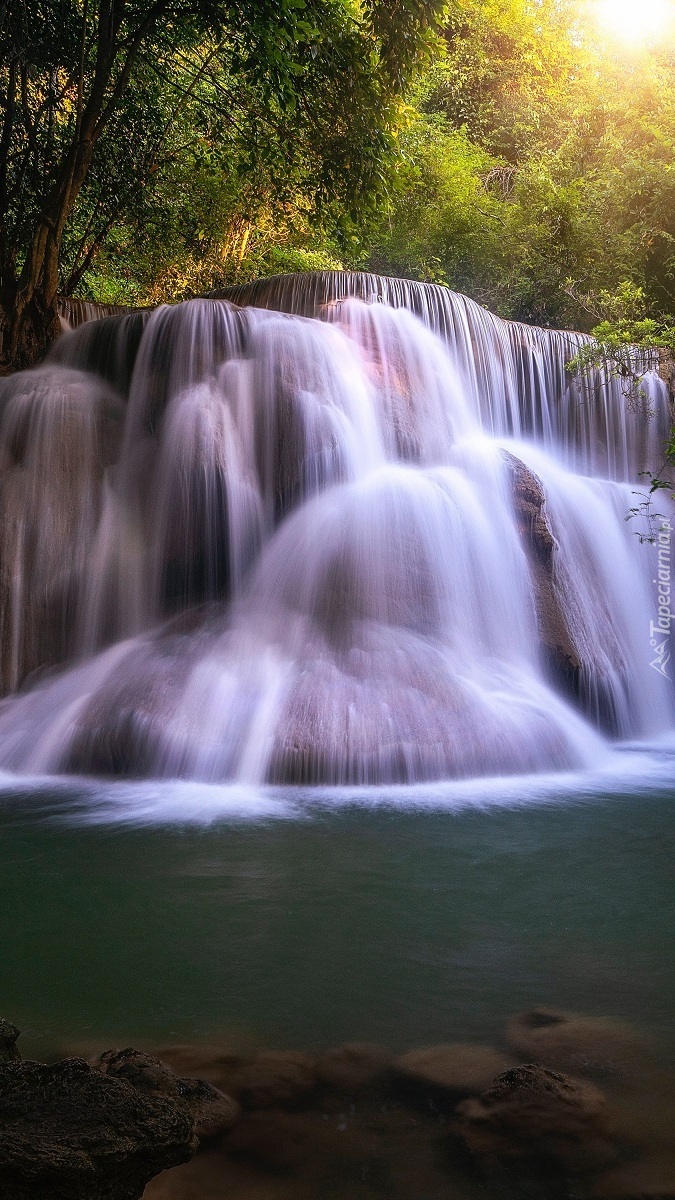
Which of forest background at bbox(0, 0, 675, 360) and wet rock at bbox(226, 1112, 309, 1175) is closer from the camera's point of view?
wet rock at bbox(226, 1112, 309, 1175)

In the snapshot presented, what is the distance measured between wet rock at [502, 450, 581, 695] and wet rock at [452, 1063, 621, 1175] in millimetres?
6692

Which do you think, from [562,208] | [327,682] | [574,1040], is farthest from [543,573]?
[562,208]

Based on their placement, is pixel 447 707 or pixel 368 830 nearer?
pixel 368 830

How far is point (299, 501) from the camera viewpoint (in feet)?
32.3

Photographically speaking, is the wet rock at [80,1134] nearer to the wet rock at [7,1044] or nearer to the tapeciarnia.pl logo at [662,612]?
the wet rock at [7,1044]

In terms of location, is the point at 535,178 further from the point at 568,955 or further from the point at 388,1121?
the point at 388,1121

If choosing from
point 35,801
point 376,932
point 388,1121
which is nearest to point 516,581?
point 35,801

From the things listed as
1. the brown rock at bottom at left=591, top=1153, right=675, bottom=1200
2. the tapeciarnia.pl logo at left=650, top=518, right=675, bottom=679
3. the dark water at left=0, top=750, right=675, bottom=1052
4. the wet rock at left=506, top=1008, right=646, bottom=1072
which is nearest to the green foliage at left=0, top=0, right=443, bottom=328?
the tapeciarnia.pl logo at left=650, top=518, right=675, bottom=679

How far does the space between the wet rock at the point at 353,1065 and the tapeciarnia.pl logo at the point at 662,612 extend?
8610 millimetres

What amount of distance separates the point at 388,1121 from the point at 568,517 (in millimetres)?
9402

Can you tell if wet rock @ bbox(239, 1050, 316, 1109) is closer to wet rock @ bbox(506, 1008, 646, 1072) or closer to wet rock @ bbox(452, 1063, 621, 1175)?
wet rock @ bbox(452, 1063, 621, 1175)

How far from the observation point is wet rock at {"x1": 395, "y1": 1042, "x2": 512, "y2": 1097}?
271cm

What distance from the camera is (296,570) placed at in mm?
9102

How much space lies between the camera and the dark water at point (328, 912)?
330 cm
